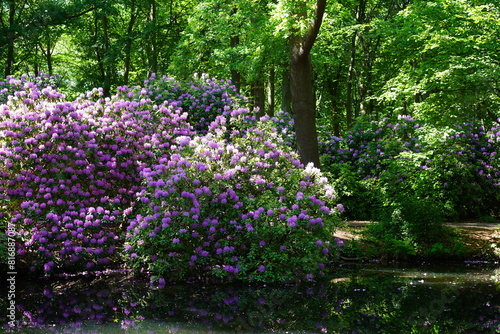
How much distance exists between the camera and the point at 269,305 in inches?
224

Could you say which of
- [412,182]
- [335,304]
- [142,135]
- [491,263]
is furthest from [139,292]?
[412,182]

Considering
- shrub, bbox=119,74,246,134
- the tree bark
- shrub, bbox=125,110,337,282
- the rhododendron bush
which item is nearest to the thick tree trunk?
the tree bark

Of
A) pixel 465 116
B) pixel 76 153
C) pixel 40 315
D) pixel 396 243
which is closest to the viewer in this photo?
pixel 40 315

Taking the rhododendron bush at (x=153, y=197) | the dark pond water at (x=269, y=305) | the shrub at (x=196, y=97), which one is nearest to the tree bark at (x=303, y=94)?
the shrub at (x=196, y=97)

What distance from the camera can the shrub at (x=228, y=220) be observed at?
22.8 feet

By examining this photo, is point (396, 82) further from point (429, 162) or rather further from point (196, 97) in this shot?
point (196, 97)

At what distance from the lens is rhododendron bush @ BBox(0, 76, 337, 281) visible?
705cm

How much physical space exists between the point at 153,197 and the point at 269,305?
2689mm

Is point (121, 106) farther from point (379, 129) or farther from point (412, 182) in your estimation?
point (379, 129)

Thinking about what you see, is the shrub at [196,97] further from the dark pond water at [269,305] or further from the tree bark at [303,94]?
the dark pond water at [269,305]

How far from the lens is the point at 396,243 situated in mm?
8875

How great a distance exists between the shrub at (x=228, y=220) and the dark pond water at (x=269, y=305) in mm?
336

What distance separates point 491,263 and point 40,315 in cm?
747

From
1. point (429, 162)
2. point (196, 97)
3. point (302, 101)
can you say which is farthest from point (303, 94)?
point (429, 162)
